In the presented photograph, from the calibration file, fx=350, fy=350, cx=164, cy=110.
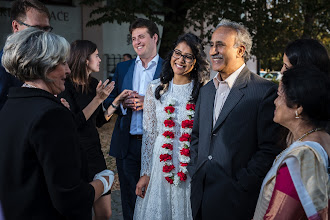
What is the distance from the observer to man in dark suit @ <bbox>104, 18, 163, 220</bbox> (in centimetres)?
402

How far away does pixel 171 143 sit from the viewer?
11.0ft

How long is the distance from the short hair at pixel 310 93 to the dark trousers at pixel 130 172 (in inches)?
93.7

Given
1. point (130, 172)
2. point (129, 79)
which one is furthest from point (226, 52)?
point (130, 172)

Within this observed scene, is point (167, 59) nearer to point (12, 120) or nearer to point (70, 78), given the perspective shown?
point (70, 78)

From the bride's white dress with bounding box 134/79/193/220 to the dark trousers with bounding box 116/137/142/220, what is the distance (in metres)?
0.46

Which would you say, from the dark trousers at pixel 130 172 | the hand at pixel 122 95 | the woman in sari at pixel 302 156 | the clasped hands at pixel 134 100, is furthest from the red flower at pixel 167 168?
the woman in sari at pixel 302 156

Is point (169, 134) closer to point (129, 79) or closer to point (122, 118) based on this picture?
point (122, 118)

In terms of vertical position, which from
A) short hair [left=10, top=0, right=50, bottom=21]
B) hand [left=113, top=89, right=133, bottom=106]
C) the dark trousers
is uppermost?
short hair [left=10, top=0, right=50, bottom=21]

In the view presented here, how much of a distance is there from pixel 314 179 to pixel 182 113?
1.81 metres

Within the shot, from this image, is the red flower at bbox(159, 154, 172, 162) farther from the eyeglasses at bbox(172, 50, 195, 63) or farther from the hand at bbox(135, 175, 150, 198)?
the eyeglasses at bbox(172, 50, 195, 63)

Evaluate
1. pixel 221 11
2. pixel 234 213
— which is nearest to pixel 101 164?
pixel 234 213

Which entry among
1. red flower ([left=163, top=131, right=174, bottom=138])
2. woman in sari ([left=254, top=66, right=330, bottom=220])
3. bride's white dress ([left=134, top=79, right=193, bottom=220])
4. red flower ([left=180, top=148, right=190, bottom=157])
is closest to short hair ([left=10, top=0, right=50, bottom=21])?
bride's white dress ([left=134, top=79, right=193, bottom=220])

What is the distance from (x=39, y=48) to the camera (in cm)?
187

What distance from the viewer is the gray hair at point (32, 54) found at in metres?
1.86
